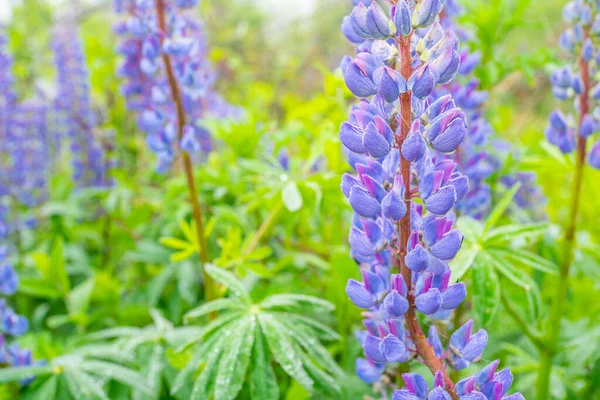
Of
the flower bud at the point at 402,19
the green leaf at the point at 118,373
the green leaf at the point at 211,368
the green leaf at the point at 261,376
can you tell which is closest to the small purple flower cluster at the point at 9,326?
the green leaf at the point at 118,373

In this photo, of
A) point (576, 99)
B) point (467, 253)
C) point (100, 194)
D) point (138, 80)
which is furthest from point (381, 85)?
point (100, 194)

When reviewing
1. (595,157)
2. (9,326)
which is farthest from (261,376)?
(595,157)

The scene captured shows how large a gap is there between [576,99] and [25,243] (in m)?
2.94

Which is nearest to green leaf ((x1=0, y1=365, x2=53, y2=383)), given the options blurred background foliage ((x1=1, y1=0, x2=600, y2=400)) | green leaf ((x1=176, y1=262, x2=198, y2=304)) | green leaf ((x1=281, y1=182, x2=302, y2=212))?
blurred background foliage ((x1=1, y1=0, x2=600, y2=400))

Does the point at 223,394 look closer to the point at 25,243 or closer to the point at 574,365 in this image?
the point at 574,365

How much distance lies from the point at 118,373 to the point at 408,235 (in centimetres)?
115

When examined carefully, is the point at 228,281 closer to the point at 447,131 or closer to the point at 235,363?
the point at 235,363

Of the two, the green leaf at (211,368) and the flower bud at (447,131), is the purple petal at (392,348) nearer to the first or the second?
the flower bud at (447,131)

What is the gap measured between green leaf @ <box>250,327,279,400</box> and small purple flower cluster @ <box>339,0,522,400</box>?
50 cm

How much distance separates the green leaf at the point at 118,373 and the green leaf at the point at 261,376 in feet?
1.37

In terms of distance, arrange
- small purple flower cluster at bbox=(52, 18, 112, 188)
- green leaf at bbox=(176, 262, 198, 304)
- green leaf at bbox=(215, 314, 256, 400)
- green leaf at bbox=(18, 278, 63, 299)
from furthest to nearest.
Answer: small purple flower cluster at bbox=(52, 18, 112, 188) → green leaf at bbox=(18, 278, 63, 299) → green leaf at bbox=(176, 262, 198, 304) → green leaf at bbox=(215, 314, 256, 400)

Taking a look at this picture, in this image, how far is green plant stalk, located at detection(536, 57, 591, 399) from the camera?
6.25ft

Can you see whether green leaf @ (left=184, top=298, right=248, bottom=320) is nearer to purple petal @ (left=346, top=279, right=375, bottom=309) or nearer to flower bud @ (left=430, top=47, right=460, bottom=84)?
purple petal @ (left=346, top=279, right=375, bottom=309)

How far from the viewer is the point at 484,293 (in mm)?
1626
